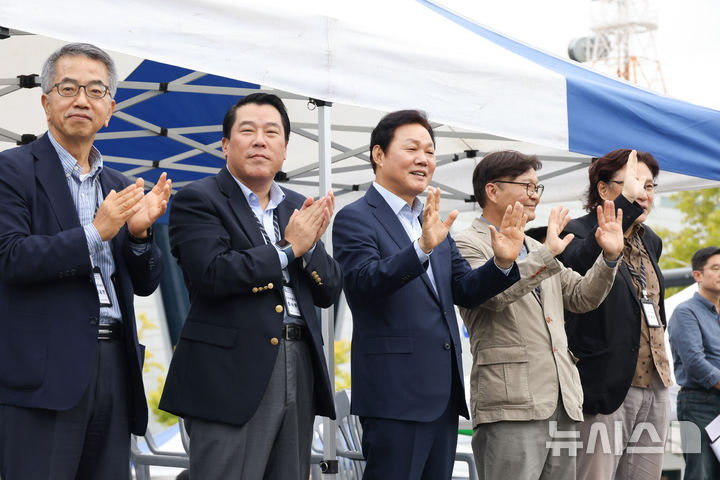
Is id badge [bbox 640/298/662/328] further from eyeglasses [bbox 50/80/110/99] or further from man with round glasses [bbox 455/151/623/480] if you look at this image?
eyeglasses [bbox 50/80/110/99]

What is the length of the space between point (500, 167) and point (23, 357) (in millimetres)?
2176

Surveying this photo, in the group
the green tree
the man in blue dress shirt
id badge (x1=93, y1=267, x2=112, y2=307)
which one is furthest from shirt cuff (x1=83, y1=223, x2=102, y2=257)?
the green tree

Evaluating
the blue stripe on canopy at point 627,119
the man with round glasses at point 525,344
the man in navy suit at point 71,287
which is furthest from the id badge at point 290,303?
the blue stripe on canopy at point 627,119

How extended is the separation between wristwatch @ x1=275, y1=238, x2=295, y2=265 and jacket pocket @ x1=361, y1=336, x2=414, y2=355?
1.83 feet

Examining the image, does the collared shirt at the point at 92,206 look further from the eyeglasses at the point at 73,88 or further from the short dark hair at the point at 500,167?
the short dark hair at the point at 500,167

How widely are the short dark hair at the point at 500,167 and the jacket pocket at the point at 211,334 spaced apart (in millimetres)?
1521

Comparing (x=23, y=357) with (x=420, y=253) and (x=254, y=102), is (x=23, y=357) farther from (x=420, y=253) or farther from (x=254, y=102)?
(x=420, y=253)

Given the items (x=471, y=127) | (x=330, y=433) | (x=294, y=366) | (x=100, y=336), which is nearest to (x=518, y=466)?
(x=330, y=433)

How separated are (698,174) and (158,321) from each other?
16495mm

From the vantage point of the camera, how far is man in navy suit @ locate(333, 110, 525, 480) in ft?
10.3

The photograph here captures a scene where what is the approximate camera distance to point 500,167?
12.6 ft

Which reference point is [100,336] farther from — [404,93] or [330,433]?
[404,93]

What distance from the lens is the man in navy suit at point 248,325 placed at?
2723mm

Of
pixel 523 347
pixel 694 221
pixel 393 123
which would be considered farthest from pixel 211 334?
pixel 694 221
